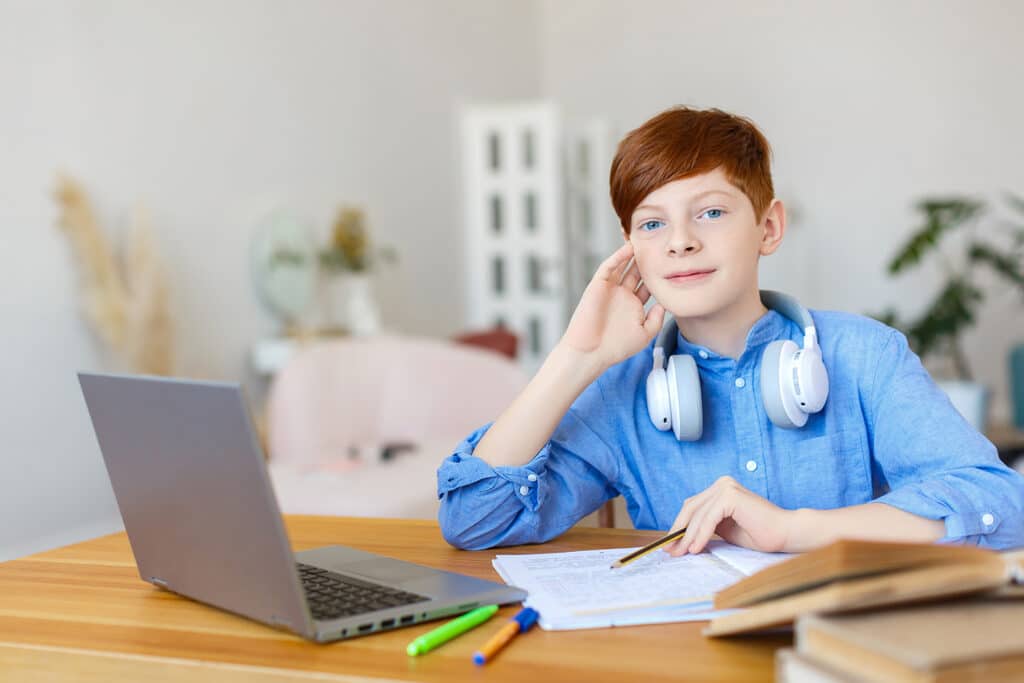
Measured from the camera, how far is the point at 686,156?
1.25 metres

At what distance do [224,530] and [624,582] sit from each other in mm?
351

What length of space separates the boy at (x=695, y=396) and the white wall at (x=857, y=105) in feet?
17.2

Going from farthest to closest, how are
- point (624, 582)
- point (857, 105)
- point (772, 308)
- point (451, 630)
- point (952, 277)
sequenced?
point (857, 105)
point (952, 277)
point (772, 308)
point (624, 582)
point (451, 630)

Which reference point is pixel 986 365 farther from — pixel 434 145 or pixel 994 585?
pixel 994 585

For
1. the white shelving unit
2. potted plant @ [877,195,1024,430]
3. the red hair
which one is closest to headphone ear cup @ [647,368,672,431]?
the red hair

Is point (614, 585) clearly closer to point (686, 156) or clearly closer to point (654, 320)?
point (654, 320)

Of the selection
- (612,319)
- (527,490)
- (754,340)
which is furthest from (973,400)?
(527,490)

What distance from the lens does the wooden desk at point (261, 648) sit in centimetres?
76

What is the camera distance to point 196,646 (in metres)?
0.87

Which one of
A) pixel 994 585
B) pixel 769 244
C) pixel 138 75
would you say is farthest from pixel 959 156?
pixel 994 585

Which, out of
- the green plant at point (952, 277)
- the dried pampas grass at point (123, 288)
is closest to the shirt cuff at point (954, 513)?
the dried pampas grass at point (123, 288)

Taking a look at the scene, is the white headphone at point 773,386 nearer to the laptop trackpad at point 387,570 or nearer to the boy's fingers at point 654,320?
the boy's fingers at point 654,320

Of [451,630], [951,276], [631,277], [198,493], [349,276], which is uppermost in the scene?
[631,277]

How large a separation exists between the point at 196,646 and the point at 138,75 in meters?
3.37
